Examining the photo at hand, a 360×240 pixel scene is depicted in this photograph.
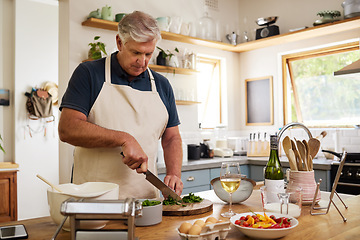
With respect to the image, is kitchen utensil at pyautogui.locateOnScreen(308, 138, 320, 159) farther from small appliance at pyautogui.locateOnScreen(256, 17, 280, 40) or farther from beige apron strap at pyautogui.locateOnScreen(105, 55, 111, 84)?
small appliance at pyautogui.locateOnScreen(256, 17, 280, 40)

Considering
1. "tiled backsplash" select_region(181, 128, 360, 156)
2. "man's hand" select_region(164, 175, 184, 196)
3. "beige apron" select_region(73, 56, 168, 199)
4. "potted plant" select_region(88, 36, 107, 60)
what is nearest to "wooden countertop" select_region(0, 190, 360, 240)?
"man's hand" select_region(164, 175, 184, 196)

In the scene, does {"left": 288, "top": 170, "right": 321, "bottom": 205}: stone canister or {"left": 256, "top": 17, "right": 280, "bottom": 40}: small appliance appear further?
{"left": 256, "top": 17, "right": 280, "bottom": 40}: small appliance

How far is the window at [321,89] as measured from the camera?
4.40 m

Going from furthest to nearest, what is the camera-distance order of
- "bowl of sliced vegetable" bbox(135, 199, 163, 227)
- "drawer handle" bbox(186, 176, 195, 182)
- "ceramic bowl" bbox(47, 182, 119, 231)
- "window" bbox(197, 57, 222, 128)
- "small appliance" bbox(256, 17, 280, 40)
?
"window" bbox(197, 57, 222, 128) → "small appliance" bbox(256, 17, 280, 40) → "drawer handle" bbox(186, 176, 195, 182) → "bowl of sliced vegetable" bbox(135, 199, 163, 227) → "ceramic bowl" bbox(47, 182, 119, 231)

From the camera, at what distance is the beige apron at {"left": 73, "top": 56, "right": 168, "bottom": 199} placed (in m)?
2.00

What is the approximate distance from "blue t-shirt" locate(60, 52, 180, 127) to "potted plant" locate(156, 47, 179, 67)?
2.09m

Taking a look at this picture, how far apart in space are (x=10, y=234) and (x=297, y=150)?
131cm

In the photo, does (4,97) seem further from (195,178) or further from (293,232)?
(293,232)

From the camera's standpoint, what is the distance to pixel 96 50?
3.75 m

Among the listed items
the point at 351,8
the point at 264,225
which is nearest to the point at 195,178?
the point at 351,8

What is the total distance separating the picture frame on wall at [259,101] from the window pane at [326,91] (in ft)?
1.22

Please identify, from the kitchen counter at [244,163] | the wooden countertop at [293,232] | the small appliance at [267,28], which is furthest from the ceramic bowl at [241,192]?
the small appliance at [267,28]

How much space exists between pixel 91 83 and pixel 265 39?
3.23 meters

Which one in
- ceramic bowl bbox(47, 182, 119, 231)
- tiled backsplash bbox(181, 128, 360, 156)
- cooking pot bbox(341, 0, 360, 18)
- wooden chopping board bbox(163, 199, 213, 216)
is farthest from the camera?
tiled backsplash bbox(181, 128, 360, 156)
